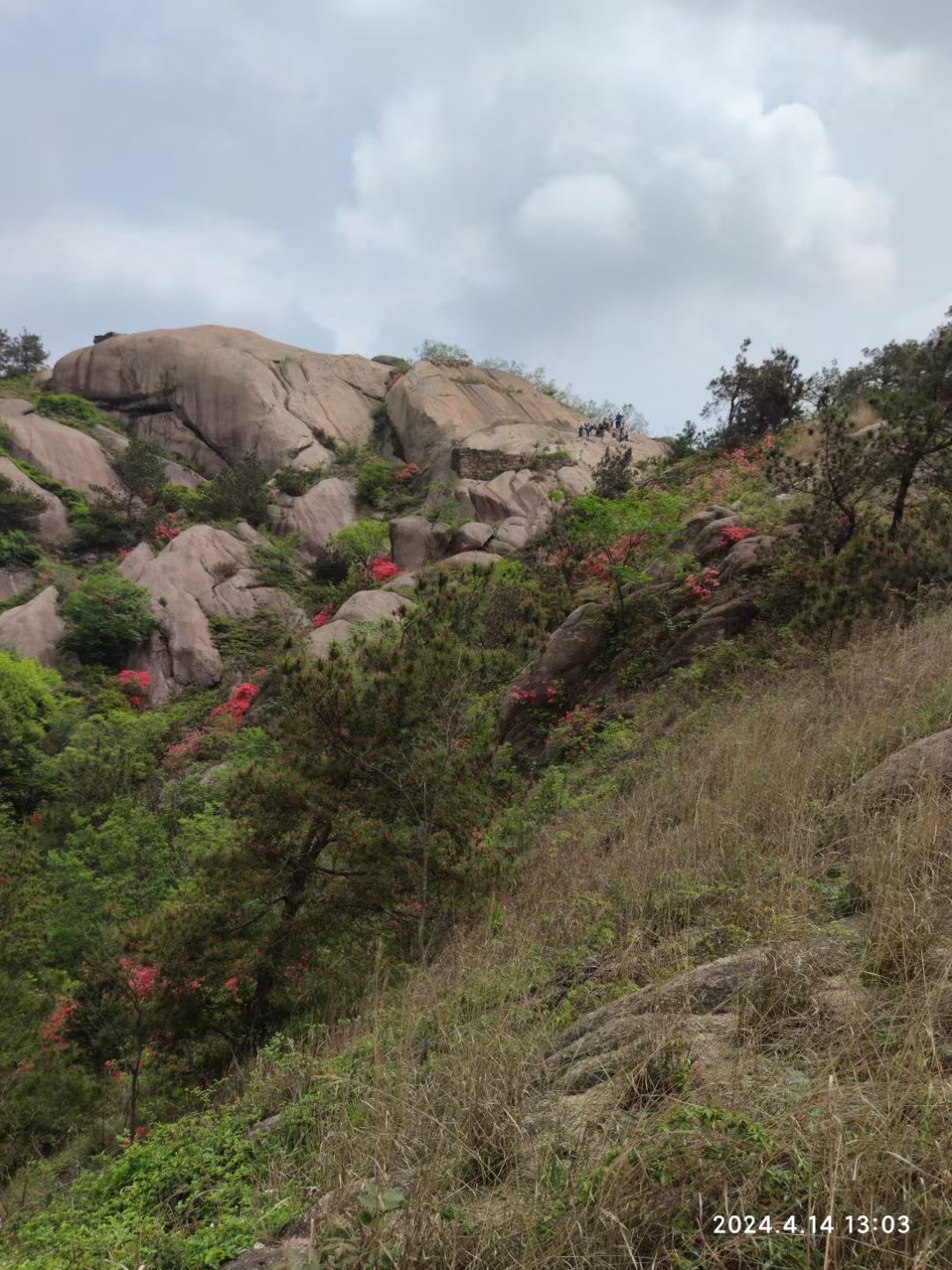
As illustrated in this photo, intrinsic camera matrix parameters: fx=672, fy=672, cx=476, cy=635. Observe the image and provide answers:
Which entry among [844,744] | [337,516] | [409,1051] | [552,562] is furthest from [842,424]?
[337,516]

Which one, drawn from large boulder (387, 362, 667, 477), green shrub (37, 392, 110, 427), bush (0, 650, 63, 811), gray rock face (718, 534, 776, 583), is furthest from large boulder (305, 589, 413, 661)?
green shrub (37, 392, 110, 427)

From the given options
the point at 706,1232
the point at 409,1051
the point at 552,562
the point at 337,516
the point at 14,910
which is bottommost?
the point at 14,910

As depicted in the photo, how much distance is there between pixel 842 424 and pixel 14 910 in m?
12.5

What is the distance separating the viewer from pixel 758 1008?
231 centimetres

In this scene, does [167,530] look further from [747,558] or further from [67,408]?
[747,558]

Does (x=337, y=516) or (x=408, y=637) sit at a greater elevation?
(x=337, y=516)

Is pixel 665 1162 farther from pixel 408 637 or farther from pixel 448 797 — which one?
pixel 408 637

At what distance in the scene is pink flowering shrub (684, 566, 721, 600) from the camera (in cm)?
1088

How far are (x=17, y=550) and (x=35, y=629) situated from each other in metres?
5.64

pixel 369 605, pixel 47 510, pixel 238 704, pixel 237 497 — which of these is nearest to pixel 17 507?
pixel 47 510

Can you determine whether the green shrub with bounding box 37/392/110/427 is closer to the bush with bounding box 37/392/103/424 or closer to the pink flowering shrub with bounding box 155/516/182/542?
the bush with bounding box 37/392/103/424

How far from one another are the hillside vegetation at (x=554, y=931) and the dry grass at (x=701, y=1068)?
0.04ft

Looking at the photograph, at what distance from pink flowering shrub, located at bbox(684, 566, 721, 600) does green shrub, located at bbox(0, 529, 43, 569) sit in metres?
25.4

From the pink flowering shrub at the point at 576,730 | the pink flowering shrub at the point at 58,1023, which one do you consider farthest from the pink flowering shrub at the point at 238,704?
the pink flowering shrub at the point at 576,730
